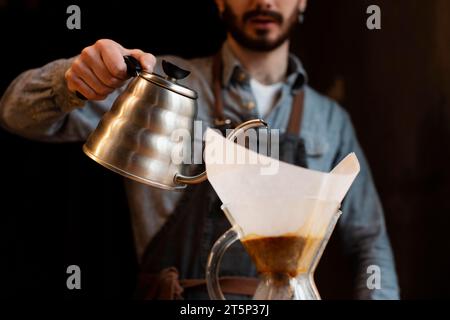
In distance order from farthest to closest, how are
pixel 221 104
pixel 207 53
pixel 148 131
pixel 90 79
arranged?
pixel 207 53 < pixel 221 104 < pixel 90 79 < pixel 148 131

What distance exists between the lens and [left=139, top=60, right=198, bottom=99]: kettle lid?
881 mm

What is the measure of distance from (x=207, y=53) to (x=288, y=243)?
3.97 ft

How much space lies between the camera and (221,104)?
65.3 inches

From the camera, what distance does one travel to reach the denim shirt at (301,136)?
1.54 metres

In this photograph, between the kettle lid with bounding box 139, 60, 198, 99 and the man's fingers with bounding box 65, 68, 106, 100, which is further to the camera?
the man's fingers with bounding box 65, 68, 106, 100

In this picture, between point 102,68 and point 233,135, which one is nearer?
point 233,135

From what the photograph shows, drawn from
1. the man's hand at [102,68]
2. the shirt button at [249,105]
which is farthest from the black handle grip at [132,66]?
the shirt button at [249,105]

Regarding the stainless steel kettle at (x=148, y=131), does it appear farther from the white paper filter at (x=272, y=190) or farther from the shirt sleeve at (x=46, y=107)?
the shirt sleeve at (x=46, y=107)

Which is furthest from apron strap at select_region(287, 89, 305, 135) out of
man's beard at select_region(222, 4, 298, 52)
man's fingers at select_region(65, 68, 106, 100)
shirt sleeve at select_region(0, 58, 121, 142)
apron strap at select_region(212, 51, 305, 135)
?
man's fingers at select_region(65, 68, 106, 100)

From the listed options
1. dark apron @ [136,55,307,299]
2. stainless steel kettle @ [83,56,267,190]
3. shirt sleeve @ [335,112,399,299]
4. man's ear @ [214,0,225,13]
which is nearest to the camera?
stainless steel kettle @ [83,56,267,190]

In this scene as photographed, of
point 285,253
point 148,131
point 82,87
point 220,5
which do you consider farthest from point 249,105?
point 285,253

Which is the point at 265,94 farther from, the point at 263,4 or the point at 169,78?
the point at 169,78

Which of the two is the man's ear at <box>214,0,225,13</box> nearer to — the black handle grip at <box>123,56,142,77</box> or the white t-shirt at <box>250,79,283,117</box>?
the white t-shirt at <box>250,79,283,117</box>
